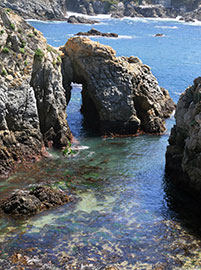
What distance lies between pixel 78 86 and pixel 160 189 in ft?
108

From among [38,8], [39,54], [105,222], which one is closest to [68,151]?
[39,54]

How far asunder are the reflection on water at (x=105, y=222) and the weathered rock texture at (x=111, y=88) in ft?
22.7

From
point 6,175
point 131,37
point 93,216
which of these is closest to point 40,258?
point 93,216

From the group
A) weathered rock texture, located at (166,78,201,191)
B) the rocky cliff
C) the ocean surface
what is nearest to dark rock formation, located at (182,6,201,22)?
the rocky cliff

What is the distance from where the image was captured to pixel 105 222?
25.1m

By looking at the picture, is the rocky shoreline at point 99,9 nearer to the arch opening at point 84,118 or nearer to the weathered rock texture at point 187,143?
the arch opening at point 84,118

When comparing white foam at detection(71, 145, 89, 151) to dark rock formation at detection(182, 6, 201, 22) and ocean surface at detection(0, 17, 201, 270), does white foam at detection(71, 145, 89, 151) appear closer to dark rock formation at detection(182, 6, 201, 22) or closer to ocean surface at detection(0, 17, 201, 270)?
ocean surface at detection(0, 17, 201, 270)

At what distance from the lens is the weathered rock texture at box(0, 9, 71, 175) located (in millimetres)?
32406

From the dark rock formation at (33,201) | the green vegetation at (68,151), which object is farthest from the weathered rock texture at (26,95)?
the dark rock formation at (33,201)

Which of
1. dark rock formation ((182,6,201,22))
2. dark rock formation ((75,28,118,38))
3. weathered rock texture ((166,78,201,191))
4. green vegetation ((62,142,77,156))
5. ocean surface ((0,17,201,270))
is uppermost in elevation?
dark rock formation ((182,6,201,22))

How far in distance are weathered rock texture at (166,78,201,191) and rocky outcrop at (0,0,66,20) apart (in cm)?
10428

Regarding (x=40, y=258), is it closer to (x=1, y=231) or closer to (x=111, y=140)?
(x=1, y=231)

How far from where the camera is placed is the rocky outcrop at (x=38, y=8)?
130 m

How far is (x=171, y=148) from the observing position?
112ft
